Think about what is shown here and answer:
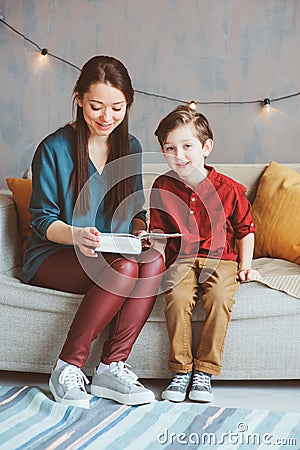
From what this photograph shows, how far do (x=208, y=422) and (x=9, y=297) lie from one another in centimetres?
78

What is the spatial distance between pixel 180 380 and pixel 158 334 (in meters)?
0.16

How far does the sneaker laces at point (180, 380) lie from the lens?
7.10 ft

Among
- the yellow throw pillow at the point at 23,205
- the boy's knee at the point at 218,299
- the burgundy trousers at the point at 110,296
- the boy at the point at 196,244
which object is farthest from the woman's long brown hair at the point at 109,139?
the boy's knee at the point at 218,299

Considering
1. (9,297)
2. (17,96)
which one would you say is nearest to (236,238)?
(9,297)

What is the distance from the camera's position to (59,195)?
7.85 feet

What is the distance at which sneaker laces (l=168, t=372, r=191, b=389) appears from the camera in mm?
2163

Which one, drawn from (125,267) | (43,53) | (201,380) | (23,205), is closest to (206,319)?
(201,380)

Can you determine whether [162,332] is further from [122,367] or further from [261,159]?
[261,159]

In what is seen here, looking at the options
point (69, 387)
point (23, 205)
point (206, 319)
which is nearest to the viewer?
point (69, 387)

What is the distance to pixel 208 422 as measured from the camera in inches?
76.9

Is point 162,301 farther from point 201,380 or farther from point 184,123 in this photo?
point 184,123

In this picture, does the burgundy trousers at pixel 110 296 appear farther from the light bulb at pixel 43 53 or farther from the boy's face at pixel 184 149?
the light bulb at pixel 43 53

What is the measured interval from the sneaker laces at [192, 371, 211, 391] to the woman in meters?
0.18

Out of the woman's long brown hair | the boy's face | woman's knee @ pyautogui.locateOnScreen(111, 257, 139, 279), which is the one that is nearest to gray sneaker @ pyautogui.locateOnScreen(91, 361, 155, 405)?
woman's knee @ pyautogui.locateOnScreen(111, 257, 139, 279)
